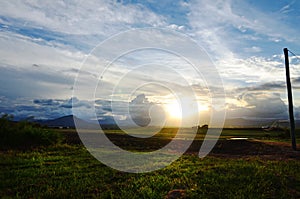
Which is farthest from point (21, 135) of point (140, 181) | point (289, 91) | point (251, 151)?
point (289, 91)

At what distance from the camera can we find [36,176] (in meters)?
8.52

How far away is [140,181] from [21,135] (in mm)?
10742

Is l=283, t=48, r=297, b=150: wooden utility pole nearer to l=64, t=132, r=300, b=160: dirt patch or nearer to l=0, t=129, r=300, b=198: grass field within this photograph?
l=64, t=132, r=300, b=160: dirt patch

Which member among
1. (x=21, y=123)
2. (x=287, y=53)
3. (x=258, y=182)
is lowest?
(x=258, y=182)

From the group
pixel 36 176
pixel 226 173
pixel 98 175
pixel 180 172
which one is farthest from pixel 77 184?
pixel 226 173

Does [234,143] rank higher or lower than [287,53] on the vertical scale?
lower

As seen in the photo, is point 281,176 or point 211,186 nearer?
point 211,186

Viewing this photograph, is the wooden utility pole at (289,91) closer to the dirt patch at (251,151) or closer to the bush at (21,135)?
the dirt patch at (251,151)

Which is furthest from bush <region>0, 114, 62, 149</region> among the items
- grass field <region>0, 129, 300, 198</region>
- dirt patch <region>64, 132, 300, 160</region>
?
grass field <region>0, 129, 300, 198</region>

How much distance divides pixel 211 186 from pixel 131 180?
2272mm

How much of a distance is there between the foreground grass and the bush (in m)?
5.37

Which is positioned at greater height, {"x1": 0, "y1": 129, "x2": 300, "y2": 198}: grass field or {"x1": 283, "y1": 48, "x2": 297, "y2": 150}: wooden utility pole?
{"x1": 283, "y1": 48, "x2": 297, "y2": 150}: wooden utility pole

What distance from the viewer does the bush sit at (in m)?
15.4

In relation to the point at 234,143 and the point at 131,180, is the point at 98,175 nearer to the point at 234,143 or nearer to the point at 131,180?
the point at 131,180
